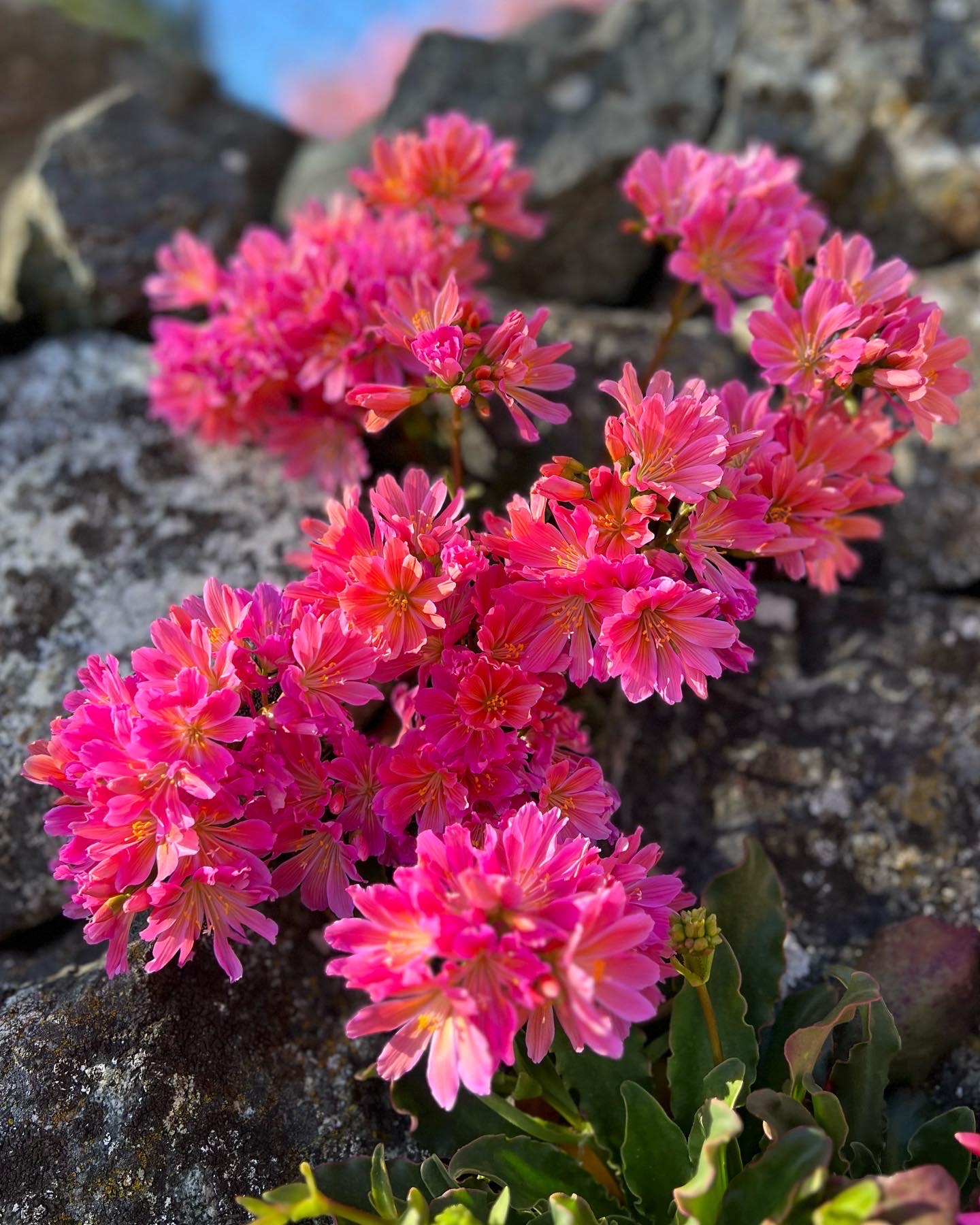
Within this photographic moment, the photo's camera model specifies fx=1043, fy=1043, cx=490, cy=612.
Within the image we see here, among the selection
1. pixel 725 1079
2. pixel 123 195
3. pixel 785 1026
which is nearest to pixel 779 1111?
pixel 725 1079

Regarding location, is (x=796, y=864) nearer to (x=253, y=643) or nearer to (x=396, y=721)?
(x=396, y=721)

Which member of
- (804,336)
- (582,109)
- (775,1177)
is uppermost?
(804,336)

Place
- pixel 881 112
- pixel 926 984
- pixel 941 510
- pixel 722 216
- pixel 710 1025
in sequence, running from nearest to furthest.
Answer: pixel 710 1025, pixel 926 984, pixel 722 216, pixel 941 510, pixel 881 112

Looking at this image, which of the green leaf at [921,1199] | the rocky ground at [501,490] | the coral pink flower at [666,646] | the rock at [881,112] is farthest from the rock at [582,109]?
the green leaf at [921,1199]

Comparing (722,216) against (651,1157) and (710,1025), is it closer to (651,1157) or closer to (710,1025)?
(710,1025)

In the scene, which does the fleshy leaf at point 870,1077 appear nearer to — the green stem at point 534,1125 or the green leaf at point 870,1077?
the green leaf at point 870,1077

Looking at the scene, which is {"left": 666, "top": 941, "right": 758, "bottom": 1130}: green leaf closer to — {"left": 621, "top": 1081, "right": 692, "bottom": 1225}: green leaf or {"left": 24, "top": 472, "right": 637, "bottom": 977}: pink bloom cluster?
{"left": 621, "top": 1081, "right": 692, "bottom": 1225}: green leaf
